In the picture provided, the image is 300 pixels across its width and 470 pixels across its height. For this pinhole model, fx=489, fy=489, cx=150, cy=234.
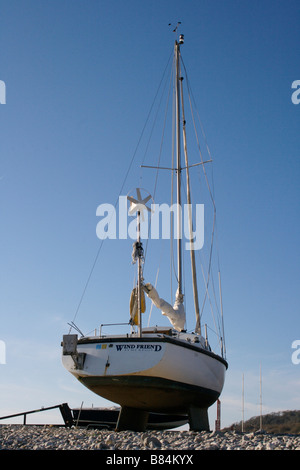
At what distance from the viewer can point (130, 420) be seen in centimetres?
1552

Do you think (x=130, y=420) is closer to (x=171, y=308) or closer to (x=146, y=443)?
(x=171, y=308)

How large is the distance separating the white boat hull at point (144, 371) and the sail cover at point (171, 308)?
8.88 feet

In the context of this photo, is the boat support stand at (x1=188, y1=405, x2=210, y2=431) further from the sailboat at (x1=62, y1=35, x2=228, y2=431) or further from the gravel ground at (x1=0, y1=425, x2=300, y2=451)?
the gravel ground at (x1=0, y1=425, x2=300, y2=451)

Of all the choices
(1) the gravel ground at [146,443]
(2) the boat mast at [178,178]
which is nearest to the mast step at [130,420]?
(1) the gravel ground at [146,443]

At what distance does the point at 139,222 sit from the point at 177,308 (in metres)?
4.47

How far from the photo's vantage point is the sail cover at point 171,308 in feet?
55.7

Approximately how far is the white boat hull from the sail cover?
2708mm

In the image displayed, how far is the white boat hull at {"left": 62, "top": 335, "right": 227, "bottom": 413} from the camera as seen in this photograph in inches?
539

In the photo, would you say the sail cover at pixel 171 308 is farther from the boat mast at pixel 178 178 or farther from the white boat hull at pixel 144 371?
the white boat hull at pixel 144 371

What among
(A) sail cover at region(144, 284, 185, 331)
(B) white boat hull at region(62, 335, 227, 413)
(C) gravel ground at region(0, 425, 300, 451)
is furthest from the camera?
(A) sail cover at region(144, 284, 185, 331)

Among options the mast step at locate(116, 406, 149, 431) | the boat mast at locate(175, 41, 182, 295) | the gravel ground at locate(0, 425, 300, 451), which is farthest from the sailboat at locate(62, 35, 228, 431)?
the boat mast at locate(175, 41, 182, 295)

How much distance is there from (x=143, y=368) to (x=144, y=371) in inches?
3.4

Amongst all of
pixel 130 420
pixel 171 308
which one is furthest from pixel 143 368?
pixel 171 308
